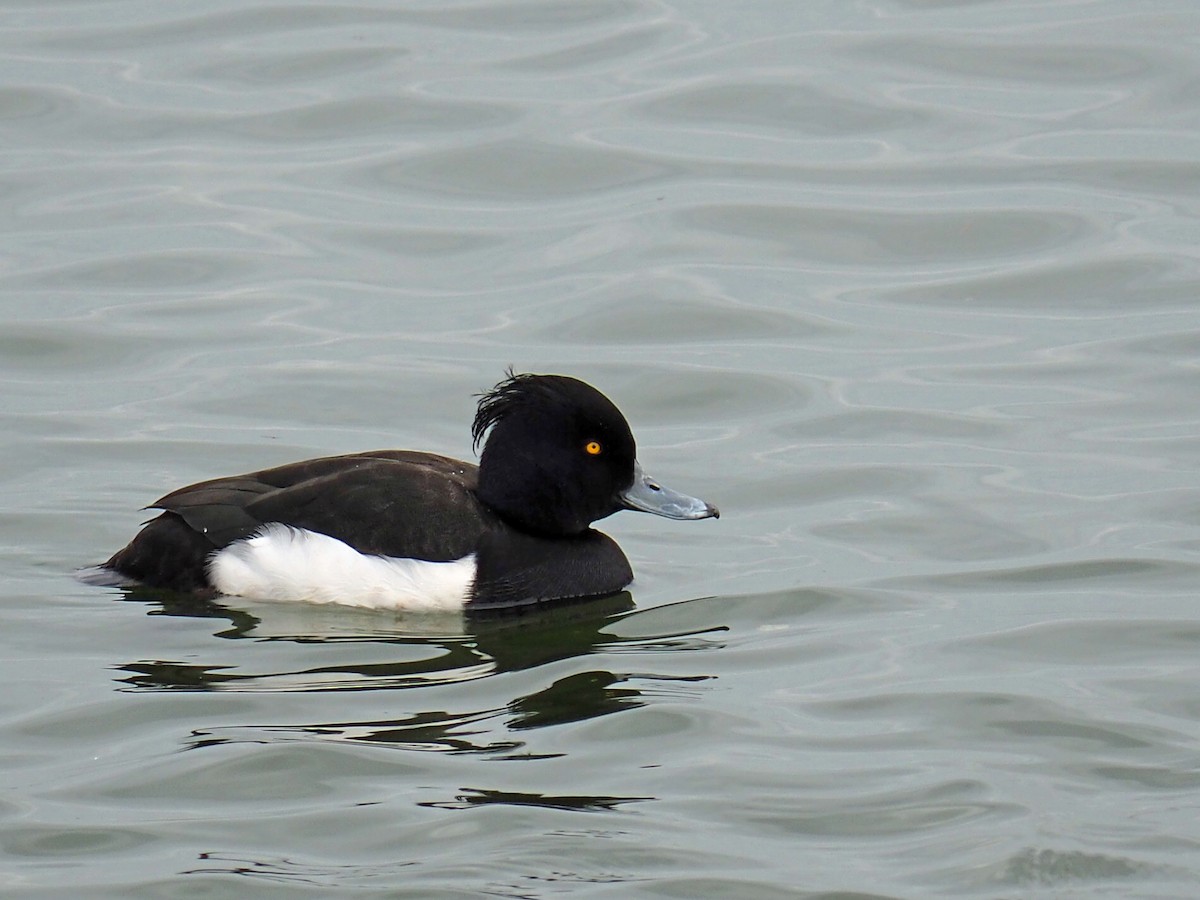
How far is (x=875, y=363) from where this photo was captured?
11.2 meters

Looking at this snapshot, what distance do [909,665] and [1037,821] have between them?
1501 millimetres

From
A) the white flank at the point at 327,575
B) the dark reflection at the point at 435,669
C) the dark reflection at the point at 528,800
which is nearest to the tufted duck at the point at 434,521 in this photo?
the white flank at the point at 327,575

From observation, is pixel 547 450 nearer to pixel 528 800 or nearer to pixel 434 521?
pixel 434 521

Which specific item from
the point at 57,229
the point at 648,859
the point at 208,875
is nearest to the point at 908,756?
the point at 648,859

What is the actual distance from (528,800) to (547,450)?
256 cm

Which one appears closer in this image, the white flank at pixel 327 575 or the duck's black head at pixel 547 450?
the white flank at pixel 327 575

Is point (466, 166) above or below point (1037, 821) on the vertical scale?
above

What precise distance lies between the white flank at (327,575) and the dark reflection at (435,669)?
0.07m

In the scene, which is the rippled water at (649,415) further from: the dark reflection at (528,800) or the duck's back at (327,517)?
the duck's back at (327,517)

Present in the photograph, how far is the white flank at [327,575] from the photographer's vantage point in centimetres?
819

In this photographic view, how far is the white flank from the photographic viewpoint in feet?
26.9

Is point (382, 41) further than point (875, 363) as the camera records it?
Yes

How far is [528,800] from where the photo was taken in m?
6.16

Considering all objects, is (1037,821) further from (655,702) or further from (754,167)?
(754,167)
